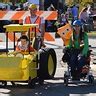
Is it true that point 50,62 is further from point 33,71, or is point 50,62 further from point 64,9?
point 64,9

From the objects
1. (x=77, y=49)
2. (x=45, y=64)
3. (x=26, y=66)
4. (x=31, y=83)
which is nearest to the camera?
(x=26, y=66)

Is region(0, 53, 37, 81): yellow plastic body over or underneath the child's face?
underneath

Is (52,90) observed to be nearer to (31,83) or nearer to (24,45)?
(31,83)

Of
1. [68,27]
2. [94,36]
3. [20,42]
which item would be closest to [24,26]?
[20,42]

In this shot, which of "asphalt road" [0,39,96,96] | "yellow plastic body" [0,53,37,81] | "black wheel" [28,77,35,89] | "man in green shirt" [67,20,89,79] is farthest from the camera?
"man in green shirt" [67,20,89,79]

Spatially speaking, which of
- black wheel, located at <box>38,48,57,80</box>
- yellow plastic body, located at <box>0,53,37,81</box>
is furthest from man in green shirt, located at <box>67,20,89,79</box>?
yellow plastic body, located at <box>0,53,37,81</box>

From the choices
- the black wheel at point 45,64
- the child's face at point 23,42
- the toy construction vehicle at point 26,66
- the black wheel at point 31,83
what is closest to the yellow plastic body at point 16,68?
the toy construction vehicle at point 26,66

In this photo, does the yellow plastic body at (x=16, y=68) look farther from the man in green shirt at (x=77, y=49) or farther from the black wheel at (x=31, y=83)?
the man in green shirt at (x=77, y=49)

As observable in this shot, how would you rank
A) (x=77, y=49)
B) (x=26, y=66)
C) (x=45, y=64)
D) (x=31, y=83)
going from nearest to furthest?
(x=26, y=66) → (x=31, y=83) → (x=45, y=64) → (x=77, y=49)

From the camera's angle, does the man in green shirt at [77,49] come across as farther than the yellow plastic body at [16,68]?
Yes

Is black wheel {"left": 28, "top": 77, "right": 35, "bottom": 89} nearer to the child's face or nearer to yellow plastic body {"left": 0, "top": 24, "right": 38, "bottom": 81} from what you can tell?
yellow plastic body {"left": 0, "top": 24, "right": 38, "bottom": 81}

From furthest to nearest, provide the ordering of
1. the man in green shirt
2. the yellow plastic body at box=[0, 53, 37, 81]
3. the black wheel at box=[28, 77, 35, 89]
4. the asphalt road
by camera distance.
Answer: the man in green shirt, the black wheel at box=[28, 77, 35, 89], the yellow plastic body at box=[0, 53, 37, 81], the asphalt road

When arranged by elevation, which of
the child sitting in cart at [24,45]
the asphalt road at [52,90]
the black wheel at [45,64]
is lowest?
the asphalt road at [52,90]

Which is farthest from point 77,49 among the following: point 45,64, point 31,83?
point 31,83
